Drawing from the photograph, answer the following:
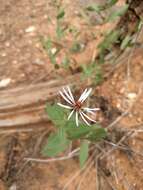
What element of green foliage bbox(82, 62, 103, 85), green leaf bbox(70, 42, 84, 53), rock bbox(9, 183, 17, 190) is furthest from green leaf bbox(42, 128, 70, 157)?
green leaf bbox(70, 42, 84, 53)

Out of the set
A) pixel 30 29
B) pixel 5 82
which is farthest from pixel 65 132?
pixel 30 29

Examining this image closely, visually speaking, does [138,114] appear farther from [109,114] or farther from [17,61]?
[17,61]

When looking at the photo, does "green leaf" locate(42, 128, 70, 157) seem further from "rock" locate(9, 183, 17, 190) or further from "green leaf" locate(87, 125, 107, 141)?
"rock" locate(9, 183, 17, 190)

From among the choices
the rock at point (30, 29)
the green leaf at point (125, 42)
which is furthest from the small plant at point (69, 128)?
the rock at point (30, 29)

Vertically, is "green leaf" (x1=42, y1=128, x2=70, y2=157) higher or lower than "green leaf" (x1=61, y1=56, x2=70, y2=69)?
lower

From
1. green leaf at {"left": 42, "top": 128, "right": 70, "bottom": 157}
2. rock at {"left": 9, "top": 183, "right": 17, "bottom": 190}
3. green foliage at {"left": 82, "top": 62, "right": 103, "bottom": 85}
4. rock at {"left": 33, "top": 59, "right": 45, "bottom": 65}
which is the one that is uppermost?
rock at {"left": 33, "top": 59, "right": 45, "bottom": 65}

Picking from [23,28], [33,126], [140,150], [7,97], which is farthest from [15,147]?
[23,28]

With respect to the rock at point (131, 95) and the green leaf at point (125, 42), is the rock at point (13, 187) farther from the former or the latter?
the green leaf at point (125, 42)

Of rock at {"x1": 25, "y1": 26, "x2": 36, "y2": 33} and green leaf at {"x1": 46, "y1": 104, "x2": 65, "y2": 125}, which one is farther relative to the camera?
rock at {"x1": 25, "y1": 26, "x2": 36, "y2": 33}
